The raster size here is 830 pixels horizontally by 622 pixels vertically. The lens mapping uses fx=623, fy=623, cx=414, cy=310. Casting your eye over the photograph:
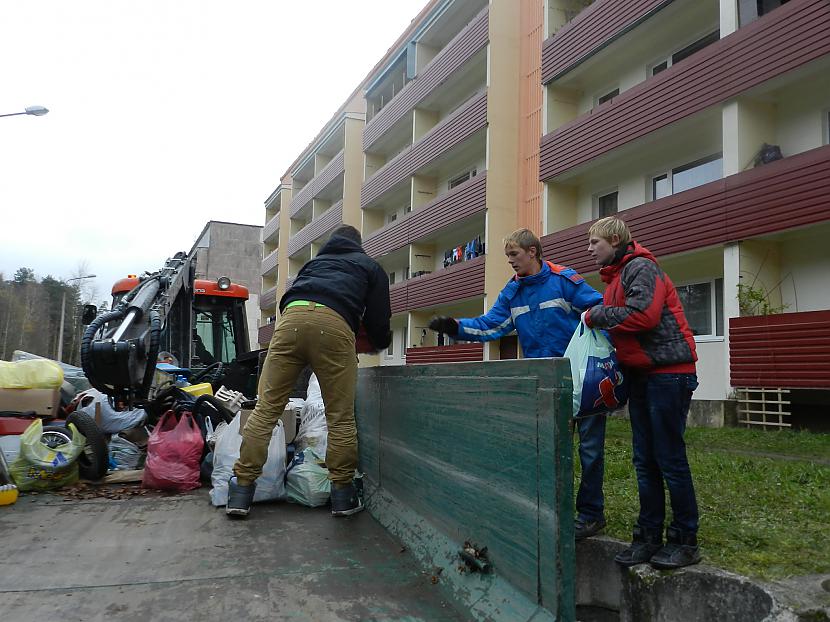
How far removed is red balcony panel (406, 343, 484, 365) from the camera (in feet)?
59.8

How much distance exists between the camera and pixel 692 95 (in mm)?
11891

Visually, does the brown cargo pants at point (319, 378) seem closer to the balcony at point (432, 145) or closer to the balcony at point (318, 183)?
the balcony at point (432, 145)

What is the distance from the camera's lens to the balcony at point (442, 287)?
18.6m

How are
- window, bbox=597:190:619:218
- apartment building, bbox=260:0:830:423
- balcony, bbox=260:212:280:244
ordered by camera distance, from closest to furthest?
apartment building, bbox=260:0:830:423 → window, bbox=597:190:619:218 → balcony, bbox=260:212:280:244

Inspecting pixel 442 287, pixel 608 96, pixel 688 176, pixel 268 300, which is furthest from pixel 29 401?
pixel 268 300

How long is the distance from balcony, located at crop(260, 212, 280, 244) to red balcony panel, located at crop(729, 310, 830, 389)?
36.6 meters

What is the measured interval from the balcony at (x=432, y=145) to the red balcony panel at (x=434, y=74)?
160 cm

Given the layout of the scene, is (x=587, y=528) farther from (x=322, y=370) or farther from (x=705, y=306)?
(x=705, y=306)

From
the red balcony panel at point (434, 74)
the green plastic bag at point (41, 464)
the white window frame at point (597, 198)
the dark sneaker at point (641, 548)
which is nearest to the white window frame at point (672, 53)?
the white window frame at point (597, 198)

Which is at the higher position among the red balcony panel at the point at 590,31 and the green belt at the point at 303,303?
the red balcony panel at the point at 590,31

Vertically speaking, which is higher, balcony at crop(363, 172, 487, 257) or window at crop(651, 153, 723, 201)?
balcony at crop(363, 172, 487, 257)

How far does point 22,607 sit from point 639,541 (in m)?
2.50

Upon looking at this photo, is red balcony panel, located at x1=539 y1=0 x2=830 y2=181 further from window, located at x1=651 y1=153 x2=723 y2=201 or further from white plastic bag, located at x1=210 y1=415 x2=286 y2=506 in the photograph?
white plastic bag, located at x1=210 y1=415 x2=286 y2=506

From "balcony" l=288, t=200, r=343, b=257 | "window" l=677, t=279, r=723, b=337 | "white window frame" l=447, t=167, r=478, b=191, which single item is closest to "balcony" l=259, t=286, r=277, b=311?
"balcony" l=288, t=200, r=343, b=257
